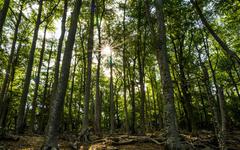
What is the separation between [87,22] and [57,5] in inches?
122

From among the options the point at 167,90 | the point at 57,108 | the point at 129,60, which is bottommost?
the point at 57,108

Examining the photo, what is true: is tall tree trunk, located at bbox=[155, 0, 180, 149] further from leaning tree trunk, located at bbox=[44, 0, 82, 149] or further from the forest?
leaning tree trunk, located at bbox=[44, 0, 82, 149]

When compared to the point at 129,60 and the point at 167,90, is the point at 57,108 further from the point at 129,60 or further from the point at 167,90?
the point at 129,60

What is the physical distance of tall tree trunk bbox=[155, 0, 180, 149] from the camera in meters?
6.39

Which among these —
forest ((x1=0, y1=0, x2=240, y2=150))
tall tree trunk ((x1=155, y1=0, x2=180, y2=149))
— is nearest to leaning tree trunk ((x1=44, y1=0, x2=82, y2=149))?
forest ((x1=0, y1=0, x2=240, y2=150))

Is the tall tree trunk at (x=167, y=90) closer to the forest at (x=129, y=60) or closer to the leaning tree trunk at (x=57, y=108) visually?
the forest at (x=129, y=60)

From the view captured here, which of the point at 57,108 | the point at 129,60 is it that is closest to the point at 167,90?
the point at 57,108

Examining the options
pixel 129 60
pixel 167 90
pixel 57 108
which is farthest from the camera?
pixel 129 60

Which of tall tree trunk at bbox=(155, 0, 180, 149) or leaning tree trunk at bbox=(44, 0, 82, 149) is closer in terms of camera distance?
leaning tree trunk at bbox=(44, 0, 82, 149)

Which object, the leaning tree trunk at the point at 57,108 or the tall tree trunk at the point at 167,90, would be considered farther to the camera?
the tall tree trunk at the point at 167,90

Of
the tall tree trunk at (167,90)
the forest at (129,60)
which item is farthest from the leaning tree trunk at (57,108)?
the tall tree trunk at (167,90)

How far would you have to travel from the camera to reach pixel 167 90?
6965mm

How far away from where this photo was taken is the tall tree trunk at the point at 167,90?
639 centimetres

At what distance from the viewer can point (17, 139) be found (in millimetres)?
9781
